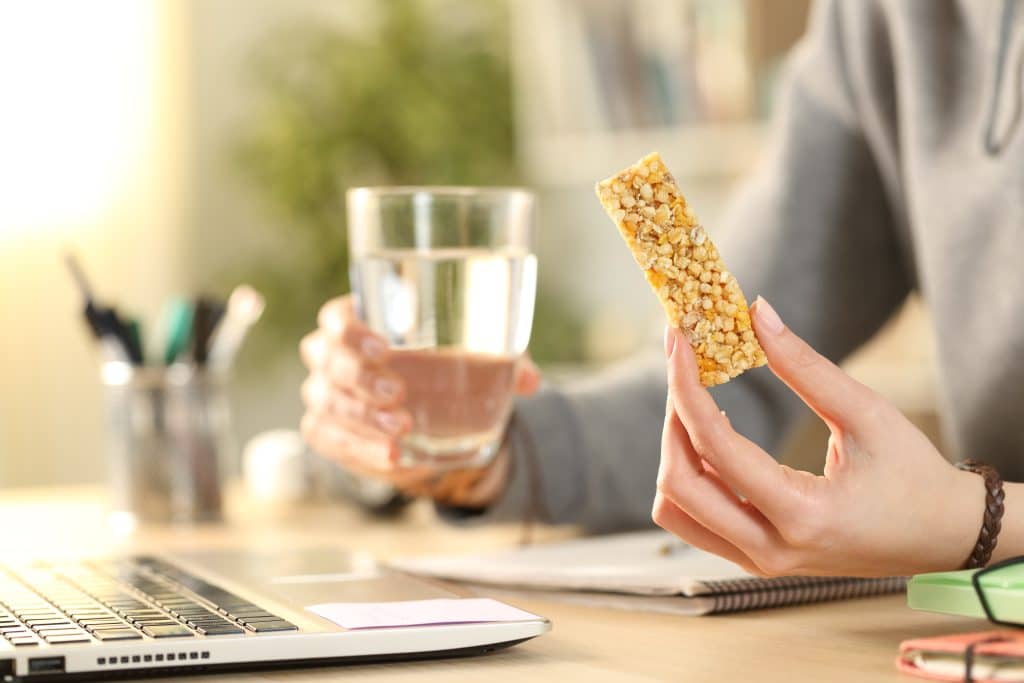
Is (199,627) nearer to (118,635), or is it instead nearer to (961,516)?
(118,635)

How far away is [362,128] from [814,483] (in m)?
3.08

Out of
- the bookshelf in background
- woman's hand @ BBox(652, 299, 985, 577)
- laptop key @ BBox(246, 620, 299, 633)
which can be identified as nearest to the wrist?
woman's hand @ BBox(652, 299, 985, 577)

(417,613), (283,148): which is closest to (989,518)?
(417,613)

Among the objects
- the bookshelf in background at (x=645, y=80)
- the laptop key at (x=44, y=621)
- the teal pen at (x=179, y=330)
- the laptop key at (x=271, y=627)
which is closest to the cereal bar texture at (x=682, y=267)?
the laptop key at (x=271, y=627)

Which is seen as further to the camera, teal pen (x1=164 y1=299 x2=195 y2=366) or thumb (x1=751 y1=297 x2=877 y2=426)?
teal pen (x1=164 y1=299 x2=195 y2=366)

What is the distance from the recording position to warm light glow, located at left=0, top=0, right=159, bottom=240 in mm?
A: 3352

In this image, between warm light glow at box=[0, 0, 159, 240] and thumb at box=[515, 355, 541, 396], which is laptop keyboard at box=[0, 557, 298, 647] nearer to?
thumb at box=[515, 355, 541, 396]

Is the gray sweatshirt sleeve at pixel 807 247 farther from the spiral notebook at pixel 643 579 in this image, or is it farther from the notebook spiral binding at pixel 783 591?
the notebook spiral binding at pixel 783 591

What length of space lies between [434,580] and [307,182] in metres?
2.72

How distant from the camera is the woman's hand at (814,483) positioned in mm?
636

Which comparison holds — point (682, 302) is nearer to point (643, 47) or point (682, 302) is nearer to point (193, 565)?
point (193, 565)

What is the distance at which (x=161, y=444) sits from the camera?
1335 millimetres

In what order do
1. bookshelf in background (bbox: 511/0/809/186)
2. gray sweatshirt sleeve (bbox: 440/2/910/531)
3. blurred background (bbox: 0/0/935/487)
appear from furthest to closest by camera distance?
blurred background (bbox: 0/0/935/487) < bookshelf in background (bbox: 511/0/809/186) < gray sweatshirt sleeve (bbox: 440/2/910/531)

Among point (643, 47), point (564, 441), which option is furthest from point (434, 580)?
point (643, 47)
